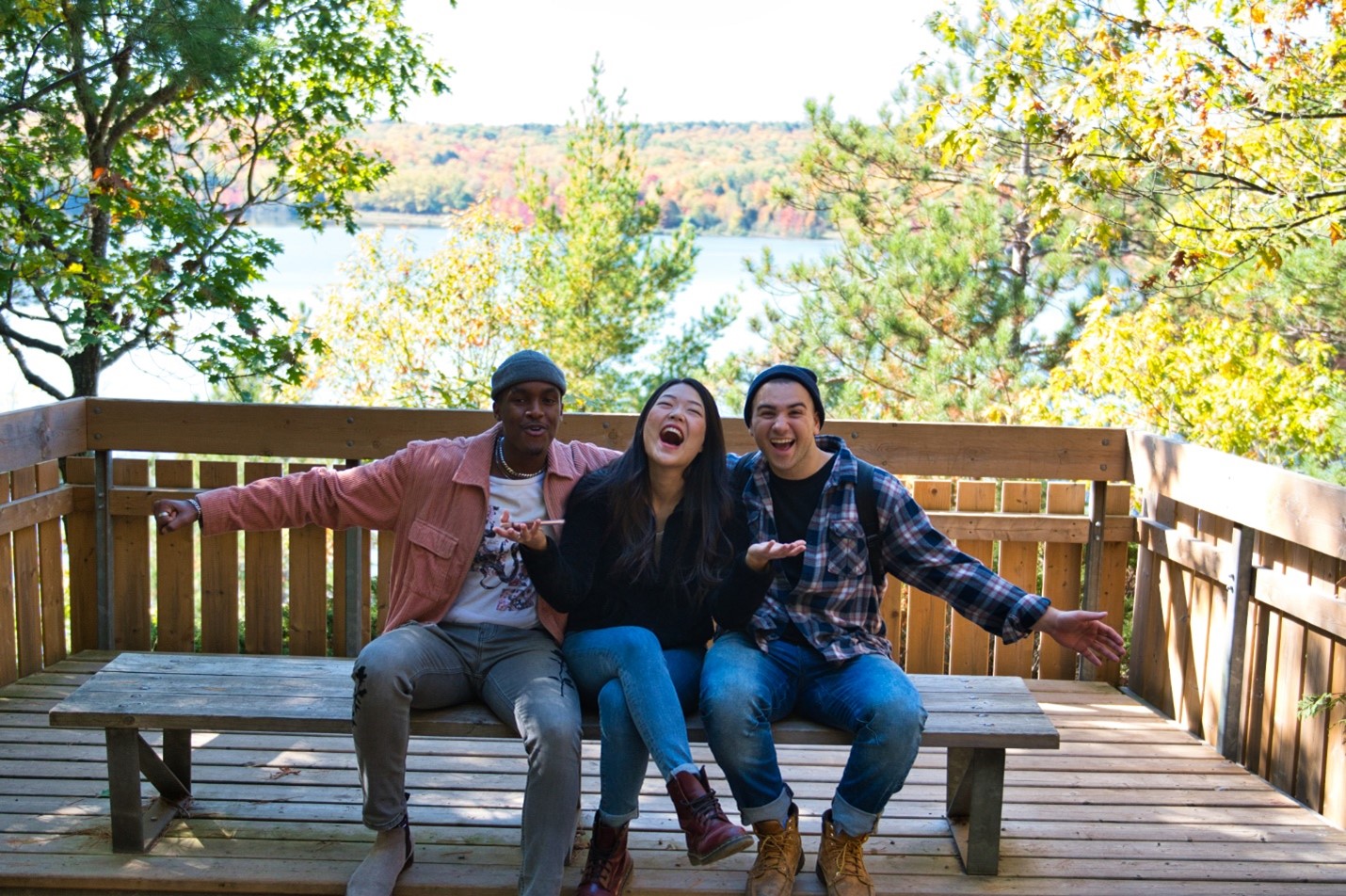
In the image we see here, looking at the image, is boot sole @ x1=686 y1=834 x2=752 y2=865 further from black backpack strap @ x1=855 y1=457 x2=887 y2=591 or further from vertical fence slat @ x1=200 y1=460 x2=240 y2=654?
vertical fence slat @ x1=200 y1=460 x2=240 y2=654

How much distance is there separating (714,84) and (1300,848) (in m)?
35.6

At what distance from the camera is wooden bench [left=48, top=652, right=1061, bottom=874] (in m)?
2.87

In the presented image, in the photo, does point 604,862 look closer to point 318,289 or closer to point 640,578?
point 640,578

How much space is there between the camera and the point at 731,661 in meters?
2.91

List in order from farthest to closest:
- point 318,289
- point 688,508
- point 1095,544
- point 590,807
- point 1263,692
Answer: point 318,289
point 1095,544
point 1263,692
point 590,807
point 688,508

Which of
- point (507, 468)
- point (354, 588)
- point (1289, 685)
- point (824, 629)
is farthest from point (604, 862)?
point (1289, 685)

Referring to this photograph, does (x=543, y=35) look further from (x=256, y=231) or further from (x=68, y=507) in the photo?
(x=68, y=507)

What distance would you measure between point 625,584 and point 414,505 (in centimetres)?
59

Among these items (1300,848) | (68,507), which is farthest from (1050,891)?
(68,507)

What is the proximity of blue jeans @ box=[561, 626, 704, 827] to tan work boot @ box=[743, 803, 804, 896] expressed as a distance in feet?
0.95

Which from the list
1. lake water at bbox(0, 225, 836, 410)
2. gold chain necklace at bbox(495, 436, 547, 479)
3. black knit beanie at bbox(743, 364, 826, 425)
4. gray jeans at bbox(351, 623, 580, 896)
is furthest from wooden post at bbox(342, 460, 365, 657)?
black knit beanie at bbox(743, 364, 826, 425)

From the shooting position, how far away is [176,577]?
179 inches

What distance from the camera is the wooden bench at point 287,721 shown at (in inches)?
113

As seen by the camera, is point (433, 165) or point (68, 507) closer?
point (68, 507)
